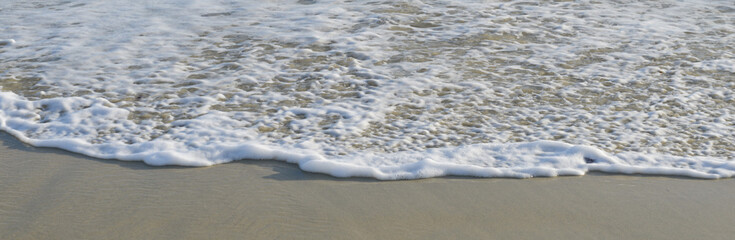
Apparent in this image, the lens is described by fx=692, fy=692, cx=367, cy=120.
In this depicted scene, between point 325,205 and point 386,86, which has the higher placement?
point 386,86

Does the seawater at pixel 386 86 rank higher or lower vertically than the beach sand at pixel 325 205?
higher

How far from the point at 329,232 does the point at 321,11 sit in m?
4.85

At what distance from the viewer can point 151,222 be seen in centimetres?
286

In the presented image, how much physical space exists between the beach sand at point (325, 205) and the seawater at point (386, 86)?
0.57ft

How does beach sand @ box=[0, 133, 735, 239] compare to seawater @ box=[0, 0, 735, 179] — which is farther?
seawater @ box=[0, 0, 735, 179]

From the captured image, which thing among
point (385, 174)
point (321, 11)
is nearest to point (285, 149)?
point (385, 174)

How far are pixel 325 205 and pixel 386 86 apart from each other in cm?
200

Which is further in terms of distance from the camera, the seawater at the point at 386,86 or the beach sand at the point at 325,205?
the seawater at the point at 386,86

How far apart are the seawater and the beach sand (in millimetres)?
173

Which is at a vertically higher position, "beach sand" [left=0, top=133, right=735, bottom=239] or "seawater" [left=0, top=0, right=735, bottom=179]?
"seawater" [left=0, top=0, right=735, bottom=179]

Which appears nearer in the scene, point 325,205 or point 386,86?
point 325,205

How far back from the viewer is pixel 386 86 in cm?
493

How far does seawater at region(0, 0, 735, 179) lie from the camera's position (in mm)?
3740

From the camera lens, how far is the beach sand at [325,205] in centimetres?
281
